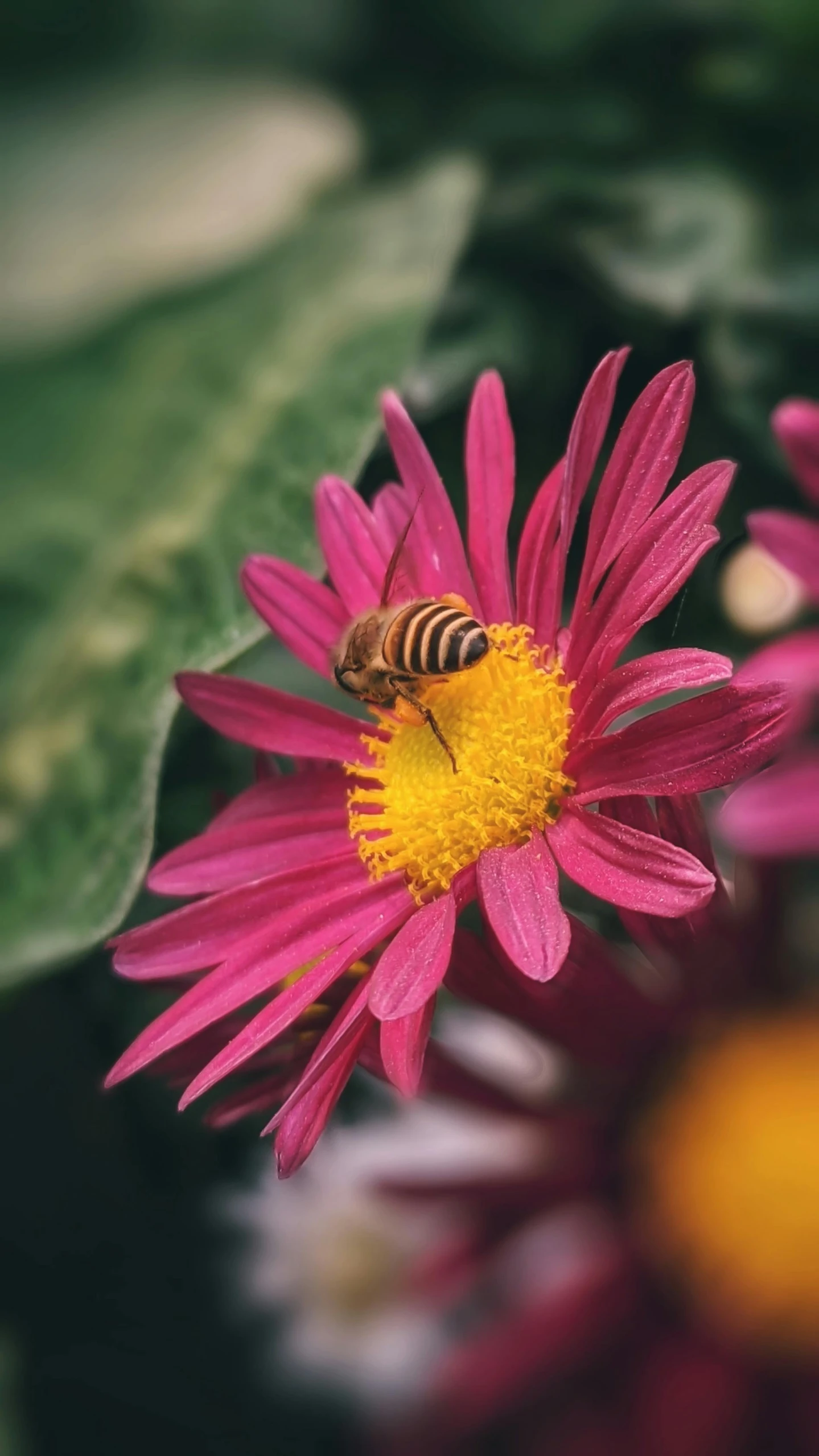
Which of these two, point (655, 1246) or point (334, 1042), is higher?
point (334, 1042)

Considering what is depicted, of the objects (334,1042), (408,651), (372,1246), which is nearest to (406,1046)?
(334,1042)

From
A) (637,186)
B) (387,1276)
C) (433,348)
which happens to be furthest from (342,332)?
(387,1276)

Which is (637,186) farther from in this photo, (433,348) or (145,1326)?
(145,1326)

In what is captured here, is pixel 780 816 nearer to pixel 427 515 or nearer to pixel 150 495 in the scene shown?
pixel 427 515

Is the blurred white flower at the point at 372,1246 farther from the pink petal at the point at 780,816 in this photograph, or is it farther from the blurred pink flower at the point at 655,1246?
the pink petal at the point at 780,816

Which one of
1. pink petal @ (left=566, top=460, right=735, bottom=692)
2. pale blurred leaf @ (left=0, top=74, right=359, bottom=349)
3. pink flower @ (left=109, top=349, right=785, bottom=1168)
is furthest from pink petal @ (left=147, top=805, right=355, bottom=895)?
pale blurred leaf @ (left=0, top=74, right=359, bottom=349)

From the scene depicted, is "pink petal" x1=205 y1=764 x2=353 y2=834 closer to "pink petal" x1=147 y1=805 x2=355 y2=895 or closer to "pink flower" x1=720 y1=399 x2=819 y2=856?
"pink petal" x1=147 y1=805 x2=355 y2=895

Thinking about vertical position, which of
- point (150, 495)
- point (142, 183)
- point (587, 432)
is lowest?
point (587, 432)
